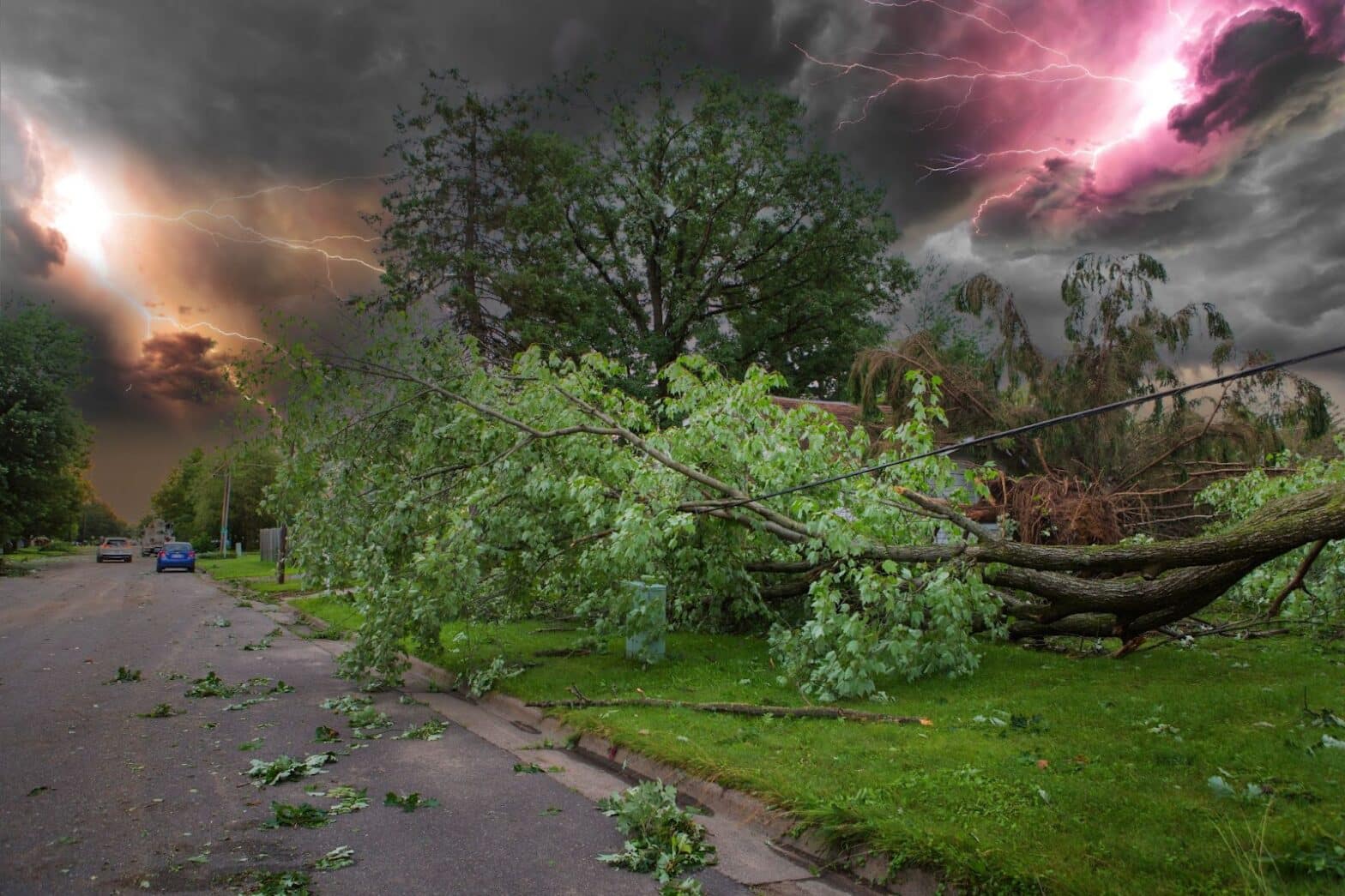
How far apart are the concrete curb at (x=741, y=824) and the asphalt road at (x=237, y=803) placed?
23cm

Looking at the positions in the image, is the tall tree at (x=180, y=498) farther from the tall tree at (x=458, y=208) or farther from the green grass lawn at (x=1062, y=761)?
the green grass lawn at (x=1062, y=761)

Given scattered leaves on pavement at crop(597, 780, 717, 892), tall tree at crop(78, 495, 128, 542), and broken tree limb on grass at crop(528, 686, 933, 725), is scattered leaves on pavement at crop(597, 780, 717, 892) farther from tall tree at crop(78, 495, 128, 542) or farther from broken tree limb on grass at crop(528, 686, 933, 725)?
tall tree at crop(78, 495, 128, 542)

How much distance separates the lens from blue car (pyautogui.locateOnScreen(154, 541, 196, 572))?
3691 cm

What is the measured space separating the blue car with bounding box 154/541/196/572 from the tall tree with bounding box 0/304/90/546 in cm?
548

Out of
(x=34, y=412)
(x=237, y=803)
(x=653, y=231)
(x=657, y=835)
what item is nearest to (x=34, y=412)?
(x=34, y=412)

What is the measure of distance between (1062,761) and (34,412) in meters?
33.5

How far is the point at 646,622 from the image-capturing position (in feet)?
28.6

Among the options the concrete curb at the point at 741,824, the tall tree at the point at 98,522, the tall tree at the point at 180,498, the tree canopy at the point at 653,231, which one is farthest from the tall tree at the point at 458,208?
the tall tree at the point at 98,522

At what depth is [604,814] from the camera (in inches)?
188

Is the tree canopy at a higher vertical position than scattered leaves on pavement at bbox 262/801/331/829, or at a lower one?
higher

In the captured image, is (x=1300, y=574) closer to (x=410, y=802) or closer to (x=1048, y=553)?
(x=1048, y=553)

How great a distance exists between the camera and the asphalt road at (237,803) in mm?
3818

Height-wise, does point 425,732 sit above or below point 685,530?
below

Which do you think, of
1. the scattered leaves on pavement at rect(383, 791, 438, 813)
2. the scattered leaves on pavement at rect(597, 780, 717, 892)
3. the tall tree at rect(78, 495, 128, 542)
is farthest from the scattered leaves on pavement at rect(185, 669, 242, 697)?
the tall tree at rect(78, 495, 128, 542)
